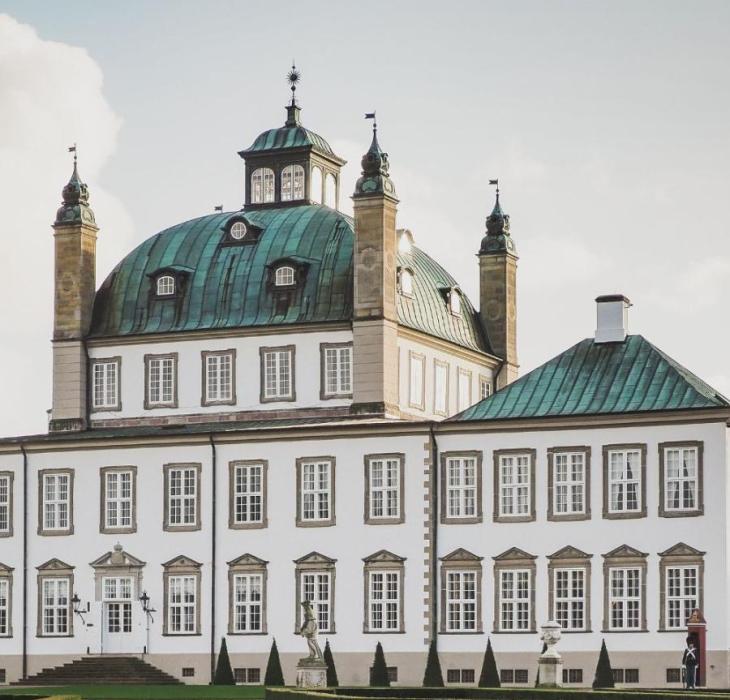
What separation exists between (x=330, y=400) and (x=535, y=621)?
1369 cm

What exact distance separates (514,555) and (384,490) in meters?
5.60

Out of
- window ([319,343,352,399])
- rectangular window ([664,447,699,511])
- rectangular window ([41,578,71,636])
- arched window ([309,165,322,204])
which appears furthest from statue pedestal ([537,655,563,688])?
arched window ([309,165,322,204])

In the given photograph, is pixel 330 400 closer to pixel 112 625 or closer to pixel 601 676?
Result: pixel 112 625

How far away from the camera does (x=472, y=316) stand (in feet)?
331

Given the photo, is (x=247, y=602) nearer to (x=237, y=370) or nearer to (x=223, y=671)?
(x=223, y=671)

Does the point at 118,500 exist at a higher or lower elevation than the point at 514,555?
higher

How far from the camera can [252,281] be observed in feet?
310

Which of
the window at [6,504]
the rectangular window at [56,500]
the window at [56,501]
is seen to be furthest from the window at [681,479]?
the window at [6,504]

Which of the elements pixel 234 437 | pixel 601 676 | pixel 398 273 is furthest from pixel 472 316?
pixel 601 676

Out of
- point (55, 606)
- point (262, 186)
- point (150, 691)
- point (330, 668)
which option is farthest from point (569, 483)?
point (262, 186)

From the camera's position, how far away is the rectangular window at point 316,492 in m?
86.7

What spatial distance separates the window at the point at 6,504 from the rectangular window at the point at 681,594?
26.6m

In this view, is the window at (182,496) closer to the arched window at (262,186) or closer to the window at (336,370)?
the window at (336,370)

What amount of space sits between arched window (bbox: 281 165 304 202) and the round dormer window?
3.55 metres
